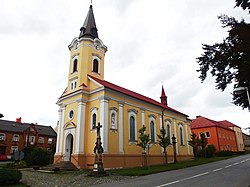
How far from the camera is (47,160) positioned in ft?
85.8

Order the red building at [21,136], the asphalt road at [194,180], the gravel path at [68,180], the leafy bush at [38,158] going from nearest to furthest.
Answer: the asphalt road at [194,180] < the gravel path at [68,180] < the leafy bush at [38,158] < the red building at [21,136]

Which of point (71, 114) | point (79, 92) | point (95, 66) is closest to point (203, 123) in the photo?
point (95, 66)

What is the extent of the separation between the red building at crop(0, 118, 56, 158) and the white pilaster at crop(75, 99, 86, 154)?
67.6ft

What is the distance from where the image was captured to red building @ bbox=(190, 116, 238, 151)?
155 ft

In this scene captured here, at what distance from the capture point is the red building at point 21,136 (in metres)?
41.7

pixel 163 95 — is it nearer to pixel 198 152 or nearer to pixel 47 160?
pixel 198 152

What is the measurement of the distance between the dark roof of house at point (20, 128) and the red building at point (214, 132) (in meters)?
34.7

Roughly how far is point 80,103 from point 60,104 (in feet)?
16.3

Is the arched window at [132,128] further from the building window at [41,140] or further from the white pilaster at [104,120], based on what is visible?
the building window at [41,140]

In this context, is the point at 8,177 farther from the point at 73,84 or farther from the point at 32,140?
the point at 32,140

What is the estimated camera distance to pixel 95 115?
72.2 ft

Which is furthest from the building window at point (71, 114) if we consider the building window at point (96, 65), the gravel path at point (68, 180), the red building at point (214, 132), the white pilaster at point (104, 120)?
the red building at point (214, 132)

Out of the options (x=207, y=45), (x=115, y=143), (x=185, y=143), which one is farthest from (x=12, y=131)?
(x=207, y=45)

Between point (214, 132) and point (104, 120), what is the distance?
116ft
